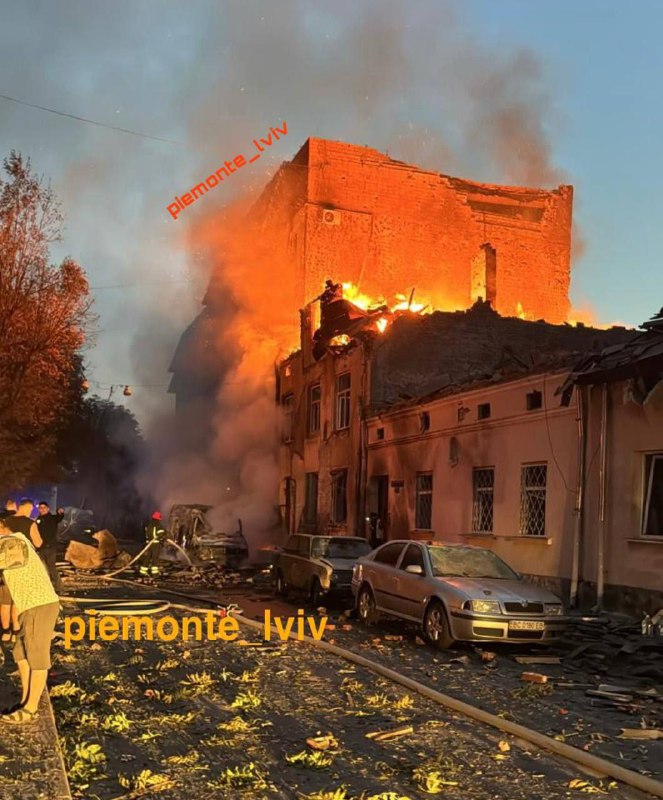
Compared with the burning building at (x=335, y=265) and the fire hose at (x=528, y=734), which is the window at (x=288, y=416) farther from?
the fire hose at (x=528, y=734)

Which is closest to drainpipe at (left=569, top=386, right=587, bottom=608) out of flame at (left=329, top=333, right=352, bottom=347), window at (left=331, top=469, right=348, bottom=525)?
window at (left=331, top=469, right=348, bottom=525)

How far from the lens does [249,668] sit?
8938mm

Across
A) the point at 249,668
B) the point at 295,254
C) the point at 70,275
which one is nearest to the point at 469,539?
the point at 249,668

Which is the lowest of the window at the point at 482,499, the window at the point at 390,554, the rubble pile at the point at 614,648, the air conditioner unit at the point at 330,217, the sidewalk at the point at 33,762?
the rubble pile at the point at 614,648

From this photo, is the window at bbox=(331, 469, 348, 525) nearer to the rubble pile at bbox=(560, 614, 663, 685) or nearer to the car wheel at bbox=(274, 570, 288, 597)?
the car wheel at bbox=(274, 570, 288, 597)

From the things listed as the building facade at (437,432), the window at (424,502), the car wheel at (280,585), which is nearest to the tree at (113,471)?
the building facade at (437,432)

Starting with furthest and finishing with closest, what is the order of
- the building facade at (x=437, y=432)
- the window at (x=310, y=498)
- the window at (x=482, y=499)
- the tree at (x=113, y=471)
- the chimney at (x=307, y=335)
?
the tree at (x=113, y=471) < the chimney at (x=307, y=335) < the window at (x=310, y=498) < the window at (x=482, y=499) < the building facade at (x=437, y=432)

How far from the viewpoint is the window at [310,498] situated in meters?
29.5

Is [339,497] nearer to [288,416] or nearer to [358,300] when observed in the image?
[288,416]

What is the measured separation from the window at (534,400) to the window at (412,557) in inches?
199

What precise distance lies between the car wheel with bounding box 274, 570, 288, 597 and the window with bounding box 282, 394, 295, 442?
14309 millimetres

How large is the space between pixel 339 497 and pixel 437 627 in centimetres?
1616

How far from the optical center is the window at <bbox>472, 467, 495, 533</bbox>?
1772cm

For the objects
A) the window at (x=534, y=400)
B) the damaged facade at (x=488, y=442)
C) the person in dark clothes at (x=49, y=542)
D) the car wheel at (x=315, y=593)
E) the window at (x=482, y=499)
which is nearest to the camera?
the damaged facade at (x=488, y=442)
